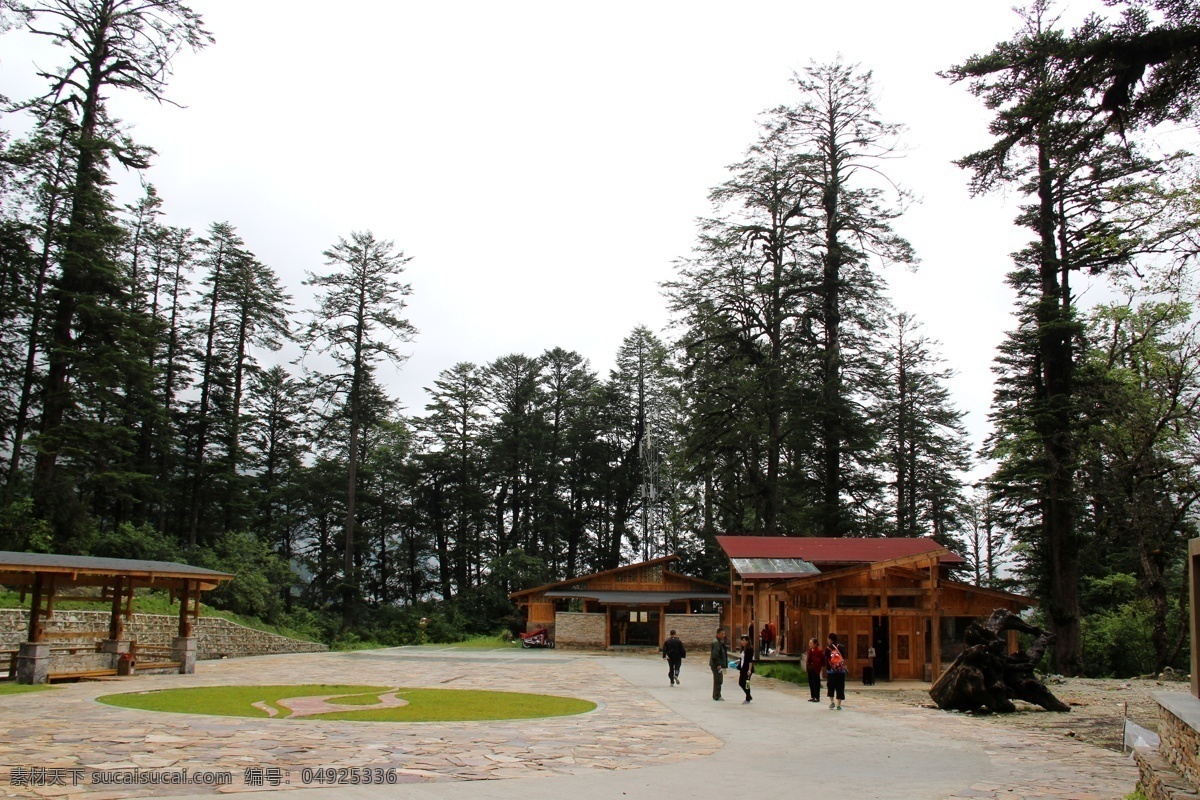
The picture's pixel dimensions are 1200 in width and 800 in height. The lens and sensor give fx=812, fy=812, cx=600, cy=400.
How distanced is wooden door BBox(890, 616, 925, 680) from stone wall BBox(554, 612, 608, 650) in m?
16.7

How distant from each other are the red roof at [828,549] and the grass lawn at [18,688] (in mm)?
18623

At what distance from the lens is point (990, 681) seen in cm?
1522

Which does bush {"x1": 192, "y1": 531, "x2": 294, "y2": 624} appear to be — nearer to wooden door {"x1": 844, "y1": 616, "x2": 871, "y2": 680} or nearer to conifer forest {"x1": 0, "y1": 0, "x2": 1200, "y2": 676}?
conifer forest {"x1": 0, "y1": 0, "x2": 1200, "y2": 676}

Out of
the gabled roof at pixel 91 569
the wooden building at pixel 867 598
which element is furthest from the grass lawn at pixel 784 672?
the gabled roof at pixel 91 569

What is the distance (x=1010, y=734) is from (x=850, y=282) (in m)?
23.7

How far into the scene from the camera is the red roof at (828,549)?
26.7m

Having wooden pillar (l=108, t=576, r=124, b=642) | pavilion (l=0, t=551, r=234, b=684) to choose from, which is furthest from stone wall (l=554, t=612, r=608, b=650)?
wooden pillar (l=108, t=576, r=124, b=642)

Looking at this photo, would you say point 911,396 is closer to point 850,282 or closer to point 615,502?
point 850,282

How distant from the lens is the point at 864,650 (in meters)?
22.0

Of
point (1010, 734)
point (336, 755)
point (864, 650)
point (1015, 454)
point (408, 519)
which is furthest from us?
point (408, 519)

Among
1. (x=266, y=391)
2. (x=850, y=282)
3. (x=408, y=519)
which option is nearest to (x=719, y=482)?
(x=850, y=282)

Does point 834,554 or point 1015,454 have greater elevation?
point 1015,454

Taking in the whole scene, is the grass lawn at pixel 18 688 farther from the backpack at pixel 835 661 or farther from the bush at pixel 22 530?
the backpack at pixel 835 661

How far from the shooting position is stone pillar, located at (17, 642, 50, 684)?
16953 millimetres
